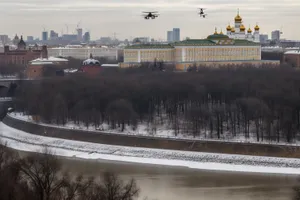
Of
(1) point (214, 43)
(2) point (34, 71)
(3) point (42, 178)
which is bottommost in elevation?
(2) point (34, 71)

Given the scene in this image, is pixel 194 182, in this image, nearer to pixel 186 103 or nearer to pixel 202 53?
pixel 186 103

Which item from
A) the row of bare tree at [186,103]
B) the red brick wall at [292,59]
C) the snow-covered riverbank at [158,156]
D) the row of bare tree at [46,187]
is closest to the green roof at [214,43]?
the red brick wall at [292,59]

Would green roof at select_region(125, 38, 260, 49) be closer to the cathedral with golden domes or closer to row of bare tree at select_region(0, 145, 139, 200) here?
the cathedral with golden domes

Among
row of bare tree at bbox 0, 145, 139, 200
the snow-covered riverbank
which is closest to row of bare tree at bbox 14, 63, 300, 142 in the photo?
the snow-covered riverbank

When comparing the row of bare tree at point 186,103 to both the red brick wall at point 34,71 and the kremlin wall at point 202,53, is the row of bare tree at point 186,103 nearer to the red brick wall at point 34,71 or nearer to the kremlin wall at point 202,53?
the red brick wall at point 34,71

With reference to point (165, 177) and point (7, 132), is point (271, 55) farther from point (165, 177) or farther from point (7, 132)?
point (165, 177)

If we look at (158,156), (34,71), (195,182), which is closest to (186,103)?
(158,156)

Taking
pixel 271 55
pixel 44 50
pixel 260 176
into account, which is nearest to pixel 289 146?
pixel 260 176
